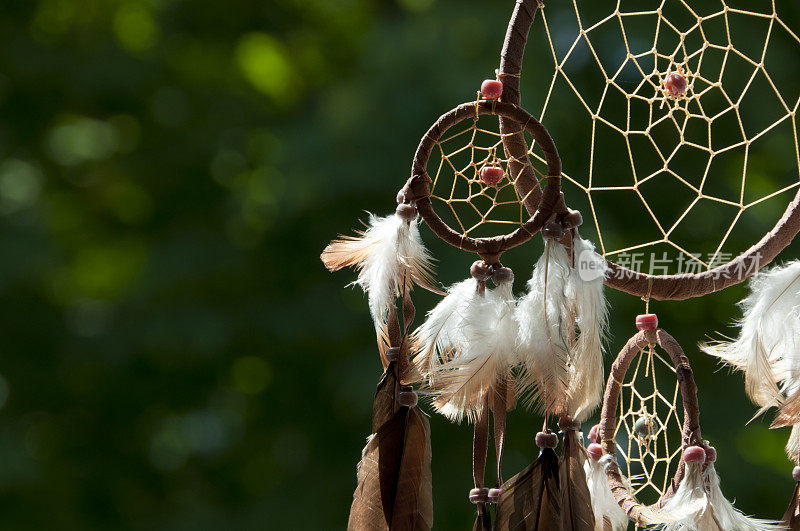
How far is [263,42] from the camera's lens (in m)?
1.64

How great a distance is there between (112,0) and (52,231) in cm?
47

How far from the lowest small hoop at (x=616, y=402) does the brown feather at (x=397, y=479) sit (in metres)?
0.17

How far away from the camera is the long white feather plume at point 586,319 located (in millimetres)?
540

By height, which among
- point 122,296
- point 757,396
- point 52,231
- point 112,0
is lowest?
point 757,396

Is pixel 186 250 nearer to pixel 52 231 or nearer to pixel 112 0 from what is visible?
pixel 52 231

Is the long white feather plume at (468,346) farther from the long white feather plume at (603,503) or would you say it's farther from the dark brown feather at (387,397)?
the long white feather plume at (603,503)

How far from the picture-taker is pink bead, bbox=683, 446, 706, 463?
1.93 feet


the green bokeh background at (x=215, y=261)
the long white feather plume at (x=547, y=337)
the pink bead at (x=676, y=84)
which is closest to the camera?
the long white feather plume at (x=547, y=337)

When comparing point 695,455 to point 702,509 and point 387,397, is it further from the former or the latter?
point 387,397

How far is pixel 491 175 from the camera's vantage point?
23.0 inches

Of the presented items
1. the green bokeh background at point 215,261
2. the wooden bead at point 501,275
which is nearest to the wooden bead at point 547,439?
the wooden bead at point 501,275

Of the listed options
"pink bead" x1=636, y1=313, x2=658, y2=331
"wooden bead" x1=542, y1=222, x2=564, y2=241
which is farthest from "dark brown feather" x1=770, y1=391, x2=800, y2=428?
"wooden bead" x1=542, y1=222, x2=564, y2=241

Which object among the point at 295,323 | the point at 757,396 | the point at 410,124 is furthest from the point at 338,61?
the point at 757,396

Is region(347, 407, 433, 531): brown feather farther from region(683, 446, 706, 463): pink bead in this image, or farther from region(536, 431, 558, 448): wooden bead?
region(683, 446, 706, 463): pink bead
